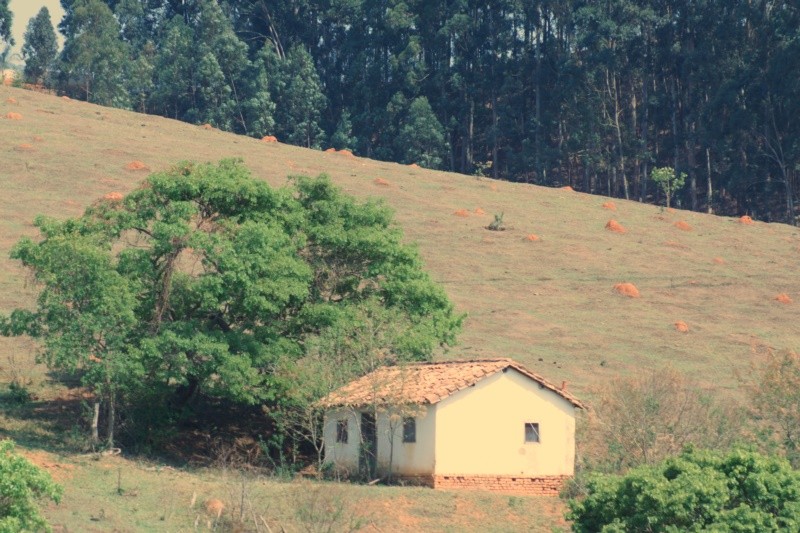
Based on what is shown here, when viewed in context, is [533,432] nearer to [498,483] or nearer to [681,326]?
[498,483]

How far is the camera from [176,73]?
12081cm

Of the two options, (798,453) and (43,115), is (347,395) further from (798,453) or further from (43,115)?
(43,115)

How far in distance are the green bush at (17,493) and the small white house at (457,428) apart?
14.1m

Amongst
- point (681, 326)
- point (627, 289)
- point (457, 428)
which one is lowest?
point (457, 428)

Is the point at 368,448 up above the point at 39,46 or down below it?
below

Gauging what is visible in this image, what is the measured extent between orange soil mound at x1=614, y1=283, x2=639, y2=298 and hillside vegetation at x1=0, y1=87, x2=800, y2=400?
1.53ft

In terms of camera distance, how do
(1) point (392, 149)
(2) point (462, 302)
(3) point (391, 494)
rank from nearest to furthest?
1. (3) point (391, 494)
2. (2) point (462, 302)
3. (1) point (392, 149)

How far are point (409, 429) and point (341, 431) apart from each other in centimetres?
240

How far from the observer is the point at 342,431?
128 feet

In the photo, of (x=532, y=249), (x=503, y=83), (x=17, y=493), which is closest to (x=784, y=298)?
(x=532, y=249)

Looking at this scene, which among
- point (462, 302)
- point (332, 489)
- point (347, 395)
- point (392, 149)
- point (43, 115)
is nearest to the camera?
point (332, 489)

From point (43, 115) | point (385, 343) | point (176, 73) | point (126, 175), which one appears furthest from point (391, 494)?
point (176, 73)

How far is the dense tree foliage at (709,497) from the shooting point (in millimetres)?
25062

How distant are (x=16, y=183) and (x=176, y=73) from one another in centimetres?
5278
